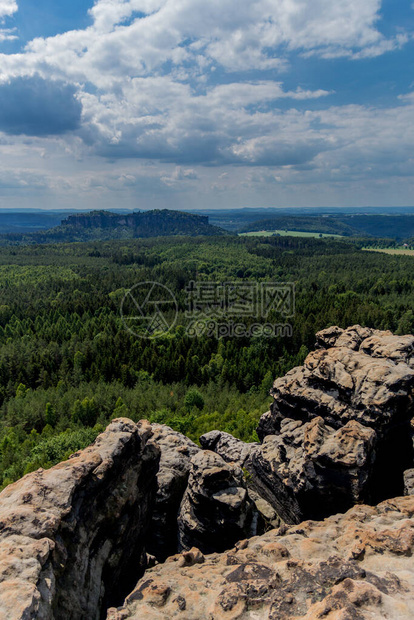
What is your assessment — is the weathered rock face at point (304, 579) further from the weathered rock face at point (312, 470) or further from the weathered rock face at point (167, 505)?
the weathered rock face at point (167, 505)

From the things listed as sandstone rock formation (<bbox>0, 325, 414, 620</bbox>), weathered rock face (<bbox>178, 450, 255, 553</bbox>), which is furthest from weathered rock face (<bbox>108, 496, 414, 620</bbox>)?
weathered rock face (<bbox>178, 450, 255, 553</bbox>)

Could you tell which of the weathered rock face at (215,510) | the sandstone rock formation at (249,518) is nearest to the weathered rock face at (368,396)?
the sandstone rock formation at (249,518)

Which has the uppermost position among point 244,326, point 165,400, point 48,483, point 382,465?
point 48,483

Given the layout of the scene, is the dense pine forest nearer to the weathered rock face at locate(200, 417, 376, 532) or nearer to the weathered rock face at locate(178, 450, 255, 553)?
the weathered rock face at locate(200, 417, 376, 532)

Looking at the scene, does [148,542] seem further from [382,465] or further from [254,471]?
[382,465]

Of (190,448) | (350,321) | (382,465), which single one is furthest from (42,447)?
(350,321)
